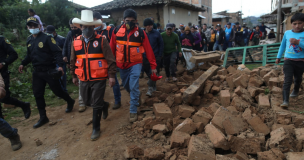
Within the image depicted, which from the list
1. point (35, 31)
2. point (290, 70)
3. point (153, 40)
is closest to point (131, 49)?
point (153, 40)

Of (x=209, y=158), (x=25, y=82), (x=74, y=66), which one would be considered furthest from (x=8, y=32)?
(x=209, y=158)

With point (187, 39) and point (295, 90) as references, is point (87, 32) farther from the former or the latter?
point (187, 39)

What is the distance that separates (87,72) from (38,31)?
1.58 meters

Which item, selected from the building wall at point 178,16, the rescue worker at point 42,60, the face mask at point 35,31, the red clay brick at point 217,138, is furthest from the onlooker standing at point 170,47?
the building wall at point 178,16

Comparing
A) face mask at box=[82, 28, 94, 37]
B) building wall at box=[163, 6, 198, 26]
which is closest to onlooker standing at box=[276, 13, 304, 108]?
face mask at box=[82, 28, 94, 37]

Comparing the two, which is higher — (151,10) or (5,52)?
(151,10)

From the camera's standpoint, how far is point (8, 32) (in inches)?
396

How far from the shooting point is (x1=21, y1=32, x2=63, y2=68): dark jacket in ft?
13.1

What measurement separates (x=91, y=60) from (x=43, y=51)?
1.40 m

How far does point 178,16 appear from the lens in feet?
60.3

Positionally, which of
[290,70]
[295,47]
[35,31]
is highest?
[35,31]

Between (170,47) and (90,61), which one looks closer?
(90,61)

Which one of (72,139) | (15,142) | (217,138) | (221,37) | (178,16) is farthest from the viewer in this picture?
(178,16)

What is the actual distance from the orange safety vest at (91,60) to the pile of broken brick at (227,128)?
1.13m
